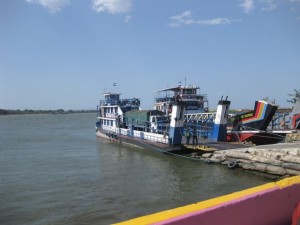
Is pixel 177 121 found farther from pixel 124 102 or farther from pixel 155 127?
pixel 124 102

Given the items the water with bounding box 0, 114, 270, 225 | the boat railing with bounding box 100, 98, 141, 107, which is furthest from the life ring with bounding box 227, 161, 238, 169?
the boat railing with bounding box 100, 98, 141, 107

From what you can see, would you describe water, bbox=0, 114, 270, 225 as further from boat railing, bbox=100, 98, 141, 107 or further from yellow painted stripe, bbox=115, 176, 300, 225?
boat railing, bbox=100, 98, 141, 107

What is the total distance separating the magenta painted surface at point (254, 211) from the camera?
14.6 ft

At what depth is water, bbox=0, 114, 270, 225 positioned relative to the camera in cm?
1215

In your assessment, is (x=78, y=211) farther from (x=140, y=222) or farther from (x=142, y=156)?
(x=142, y=156)

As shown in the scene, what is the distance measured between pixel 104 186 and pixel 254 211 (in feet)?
38.7

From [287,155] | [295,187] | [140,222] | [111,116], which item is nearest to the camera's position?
[140,222]

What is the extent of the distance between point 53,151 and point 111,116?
8.64 meters

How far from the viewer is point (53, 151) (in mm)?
30906

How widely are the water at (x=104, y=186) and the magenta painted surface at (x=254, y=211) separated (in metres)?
6.44

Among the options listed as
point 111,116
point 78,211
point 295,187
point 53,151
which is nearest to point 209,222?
point 295,187

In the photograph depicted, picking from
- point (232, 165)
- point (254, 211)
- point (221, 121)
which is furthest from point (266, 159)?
point (254, 211)

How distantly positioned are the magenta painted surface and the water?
6.44 meters

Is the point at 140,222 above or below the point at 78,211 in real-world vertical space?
above
